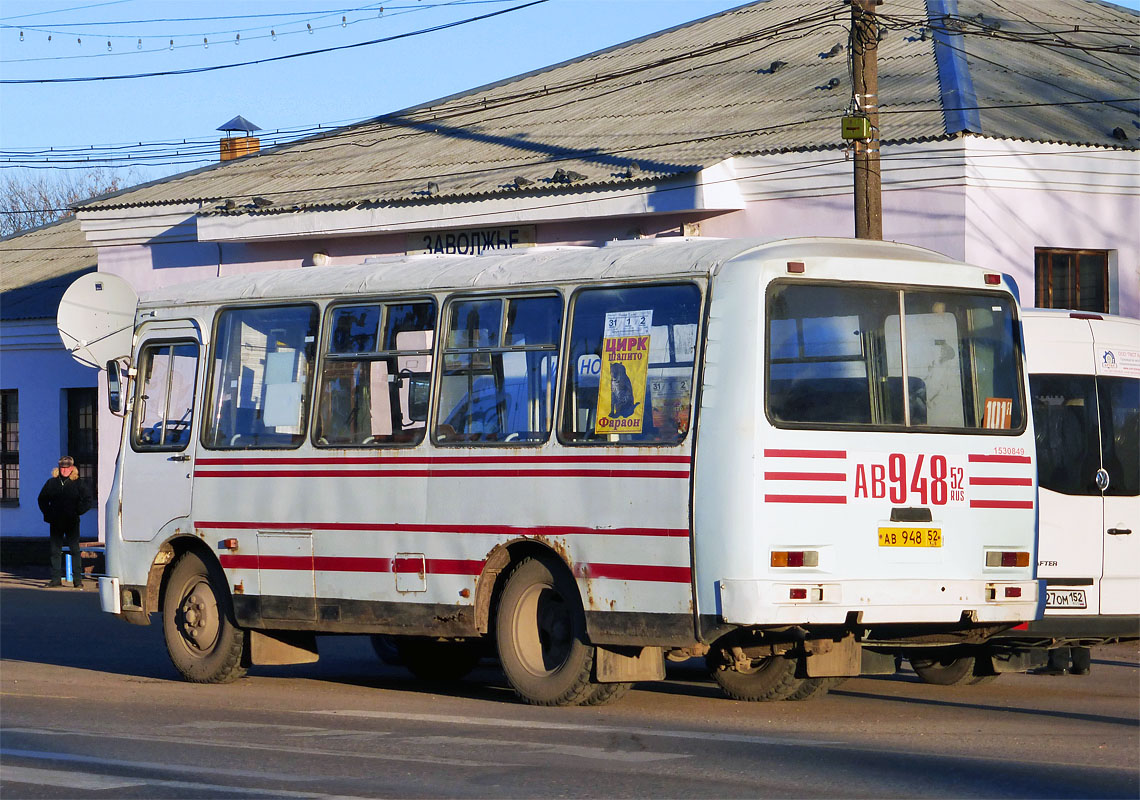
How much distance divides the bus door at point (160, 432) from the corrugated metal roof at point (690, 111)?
31.3ft

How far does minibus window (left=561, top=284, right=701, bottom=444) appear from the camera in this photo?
1067 centimetres

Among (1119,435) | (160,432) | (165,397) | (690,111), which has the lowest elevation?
(1119,435)

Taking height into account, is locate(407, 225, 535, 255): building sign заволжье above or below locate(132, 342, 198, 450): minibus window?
above

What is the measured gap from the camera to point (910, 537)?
1058cm

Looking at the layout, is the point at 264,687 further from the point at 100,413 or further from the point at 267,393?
the point at 100,413

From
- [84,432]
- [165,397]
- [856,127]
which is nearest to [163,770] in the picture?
[165,397]

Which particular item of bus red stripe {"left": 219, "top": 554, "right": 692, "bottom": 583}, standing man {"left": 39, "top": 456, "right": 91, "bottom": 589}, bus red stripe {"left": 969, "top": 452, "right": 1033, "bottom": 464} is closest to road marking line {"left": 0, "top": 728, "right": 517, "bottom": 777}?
bus red stripe {"left": 219, "top": 554, "right": 692, "bottom": 583}

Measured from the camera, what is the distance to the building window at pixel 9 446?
3312 cm

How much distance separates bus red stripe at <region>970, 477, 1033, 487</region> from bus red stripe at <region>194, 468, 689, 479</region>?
6.29 feet

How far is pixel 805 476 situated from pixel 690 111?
15.8 meters

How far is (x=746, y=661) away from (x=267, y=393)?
417 cm

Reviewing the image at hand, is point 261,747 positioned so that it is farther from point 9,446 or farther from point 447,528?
point 9,446

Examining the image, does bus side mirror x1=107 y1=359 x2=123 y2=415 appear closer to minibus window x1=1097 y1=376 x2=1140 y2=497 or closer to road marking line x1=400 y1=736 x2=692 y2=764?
road marking line x1=400 y1=736 x2=692 y2=764

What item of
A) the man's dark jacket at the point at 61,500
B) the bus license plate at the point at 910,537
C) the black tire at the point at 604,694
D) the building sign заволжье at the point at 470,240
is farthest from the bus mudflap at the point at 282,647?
the man's dark jacket at the point at 61,500
